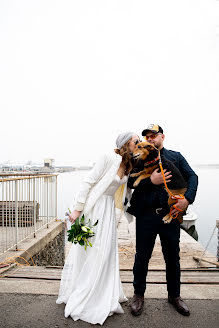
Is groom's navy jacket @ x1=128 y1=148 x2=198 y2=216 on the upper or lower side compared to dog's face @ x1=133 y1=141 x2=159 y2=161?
lower

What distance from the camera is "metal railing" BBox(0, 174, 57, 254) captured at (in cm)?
424

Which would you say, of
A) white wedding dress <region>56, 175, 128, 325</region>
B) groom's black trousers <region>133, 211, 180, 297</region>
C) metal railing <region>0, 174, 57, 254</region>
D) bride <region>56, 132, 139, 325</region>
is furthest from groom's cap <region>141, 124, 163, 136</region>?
metal railing <region>0, 174, 57, 254</region>

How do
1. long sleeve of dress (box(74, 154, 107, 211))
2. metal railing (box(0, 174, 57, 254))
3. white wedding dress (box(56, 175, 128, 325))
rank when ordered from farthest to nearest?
1. metal railing (box(0, 174, 57, 254))
2. long sleeve of dress (box(74, 154, 107, 211))
3. white wedding dress (box(56, 175, 128, 325))

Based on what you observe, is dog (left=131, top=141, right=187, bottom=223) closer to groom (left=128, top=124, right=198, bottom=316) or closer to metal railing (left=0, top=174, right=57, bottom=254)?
groom (left=128, top=124, right=198, bottom=316)

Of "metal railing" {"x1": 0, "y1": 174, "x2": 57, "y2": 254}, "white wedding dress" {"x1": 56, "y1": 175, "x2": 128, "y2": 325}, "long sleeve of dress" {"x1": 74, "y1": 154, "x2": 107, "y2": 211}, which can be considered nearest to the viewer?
"white wedding dress" {"x1": 56, "y1": 175, "x2": 128, "y2": 325}

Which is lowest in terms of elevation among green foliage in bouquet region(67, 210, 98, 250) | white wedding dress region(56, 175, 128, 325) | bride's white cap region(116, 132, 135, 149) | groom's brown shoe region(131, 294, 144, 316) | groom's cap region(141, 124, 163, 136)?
groom's brown shoe region(131, 294, 144, 316)

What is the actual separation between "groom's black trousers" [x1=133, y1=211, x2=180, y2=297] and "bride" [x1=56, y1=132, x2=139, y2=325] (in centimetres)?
24

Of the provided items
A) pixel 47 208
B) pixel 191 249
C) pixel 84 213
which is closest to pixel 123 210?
pixel 84 213

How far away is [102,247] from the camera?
242cm

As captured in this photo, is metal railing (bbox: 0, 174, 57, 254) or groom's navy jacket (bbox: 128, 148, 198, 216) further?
metal railing (bbox: 0, 174, 57, 254)

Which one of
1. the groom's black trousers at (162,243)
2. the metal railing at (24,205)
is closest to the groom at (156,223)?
the groom's black trousers at (162,243)

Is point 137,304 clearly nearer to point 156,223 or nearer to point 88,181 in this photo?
point 156,223

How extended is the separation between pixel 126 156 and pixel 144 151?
0.22 meters

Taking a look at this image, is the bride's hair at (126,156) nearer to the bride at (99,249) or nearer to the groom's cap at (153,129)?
the bride at (99,249)
